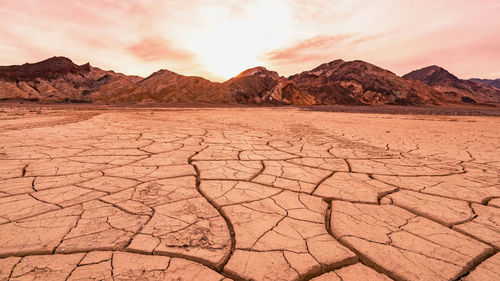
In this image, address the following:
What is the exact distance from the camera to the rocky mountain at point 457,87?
1858 inches

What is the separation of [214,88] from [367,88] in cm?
2542

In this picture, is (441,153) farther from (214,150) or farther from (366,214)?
(214,150)

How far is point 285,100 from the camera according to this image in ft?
92.0

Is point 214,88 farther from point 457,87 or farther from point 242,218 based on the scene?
point 457,87

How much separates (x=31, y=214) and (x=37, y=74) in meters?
45.0

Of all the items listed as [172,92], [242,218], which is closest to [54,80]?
[172,92]

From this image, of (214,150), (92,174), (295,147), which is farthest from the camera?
(295,147)

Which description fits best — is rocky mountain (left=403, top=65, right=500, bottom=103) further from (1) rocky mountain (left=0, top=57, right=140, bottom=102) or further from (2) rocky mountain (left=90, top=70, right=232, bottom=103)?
(1) rocky mountain (left=0, top=57, right=140, bottom=102)

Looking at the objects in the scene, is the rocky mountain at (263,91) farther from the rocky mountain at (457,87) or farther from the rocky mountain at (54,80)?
the rocky mountain at (457,87)

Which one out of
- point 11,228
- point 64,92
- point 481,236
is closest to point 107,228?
point 11,228

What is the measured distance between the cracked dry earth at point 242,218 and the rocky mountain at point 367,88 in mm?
31687

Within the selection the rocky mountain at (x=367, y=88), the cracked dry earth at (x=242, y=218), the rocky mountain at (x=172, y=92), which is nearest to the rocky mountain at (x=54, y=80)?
the rocky mountain at (x=172, y=92)

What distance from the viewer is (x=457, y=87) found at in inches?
1999

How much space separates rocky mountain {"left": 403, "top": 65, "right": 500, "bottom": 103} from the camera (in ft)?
155
